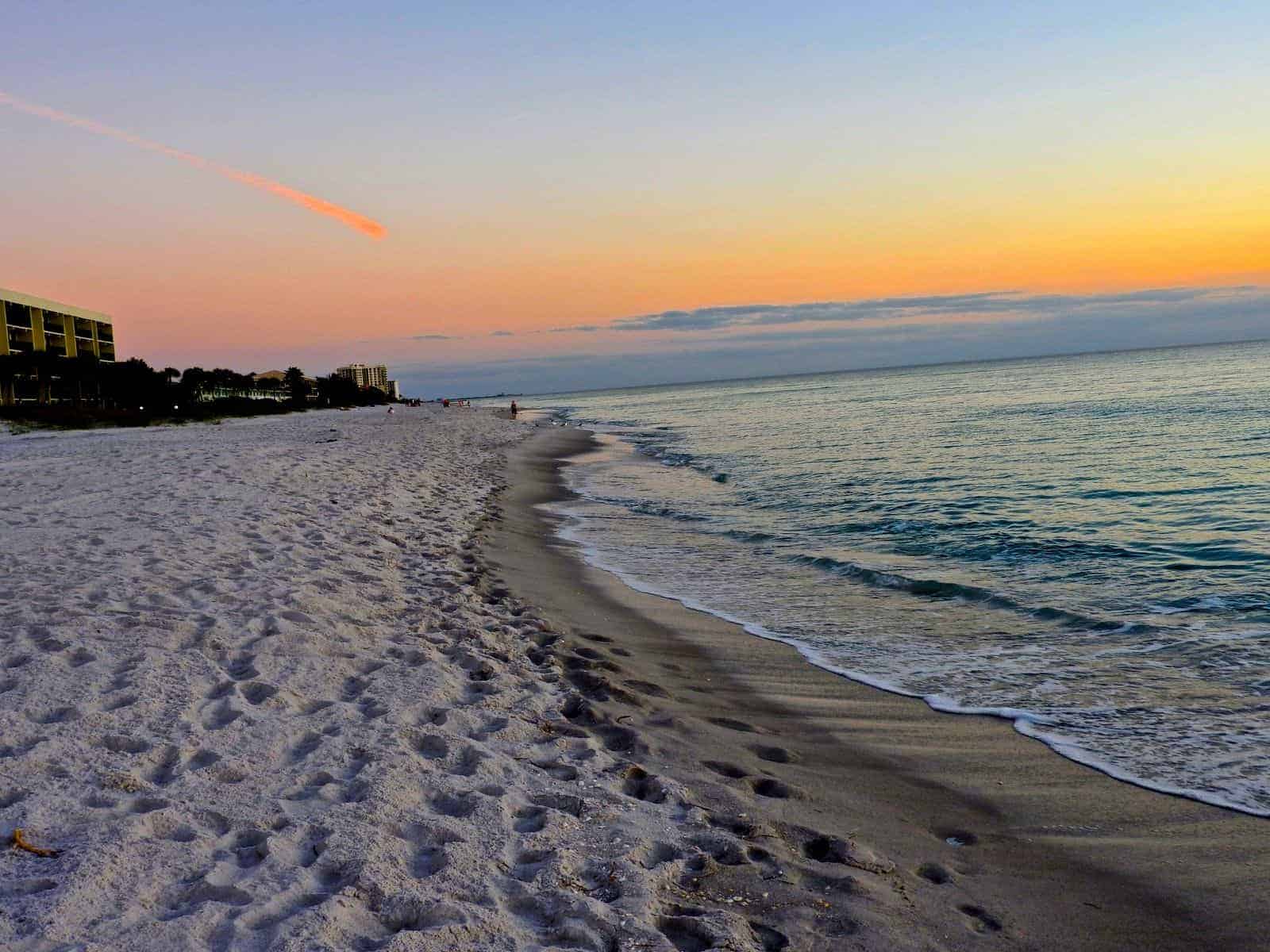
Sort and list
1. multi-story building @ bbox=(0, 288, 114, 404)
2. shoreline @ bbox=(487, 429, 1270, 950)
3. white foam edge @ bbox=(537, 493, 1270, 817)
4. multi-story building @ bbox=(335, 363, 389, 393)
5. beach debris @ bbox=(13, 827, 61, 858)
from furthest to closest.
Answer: multi-story building @ bbox=(335, 363, 389, 393)
multi-story building @ bbox=(0, 288, 114, 404)
white foam edge @ bbox=(537, 493, 1270, 817)
shoreline @ bbox=(487, 429, 1270, 950)
beach debris @ bbox=(13, 827, 61, 858)

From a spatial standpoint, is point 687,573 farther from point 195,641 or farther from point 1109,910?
point 1109,910

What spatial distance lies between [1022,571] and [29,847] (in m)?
9.34

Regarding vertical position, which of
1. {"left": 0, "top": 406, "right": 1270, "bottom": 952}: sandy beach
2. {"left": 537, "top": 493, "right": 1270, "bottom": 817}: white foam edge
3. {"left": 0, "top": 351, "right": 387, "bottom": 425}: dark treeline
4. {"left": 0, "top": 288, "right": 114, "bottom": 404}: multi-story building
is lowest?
{"left": 537, "top": 493, "right": 1270, "bottom": 817}: white foam edge

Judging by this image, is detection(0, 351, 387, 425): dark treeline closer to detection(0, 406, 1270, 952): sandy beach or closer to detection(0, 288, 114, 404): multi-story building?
detection(0, 288, 114, 404): multi-story building

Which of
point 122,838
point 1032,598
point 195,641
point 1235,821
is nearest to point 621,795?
point 122,838

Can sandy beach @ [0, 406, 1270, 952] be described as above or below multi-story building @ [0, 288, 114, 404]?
below

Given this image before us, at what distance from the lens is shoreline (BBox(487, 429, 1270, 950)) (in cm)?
334

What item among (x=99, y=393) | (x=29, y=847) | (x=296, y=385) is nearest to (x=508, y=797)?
(x=29, y=847)

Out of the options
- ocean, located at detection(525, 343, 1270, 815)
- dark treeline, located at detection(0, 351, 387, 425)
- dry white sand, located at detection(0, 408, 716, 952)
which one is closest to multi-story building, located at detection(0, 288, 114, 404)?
dark treeline, located at detection(0, 351, 387, 425)

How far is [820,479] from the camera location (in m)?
18.9

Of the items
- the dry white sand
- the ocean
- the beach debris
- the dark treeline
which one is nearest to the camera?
the dry white sand

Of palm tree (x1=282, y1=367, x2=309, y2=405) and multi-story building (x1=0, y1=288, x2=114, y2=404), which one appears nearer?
multi-story building (x1=0, y1=288, x2=114, y2=404)

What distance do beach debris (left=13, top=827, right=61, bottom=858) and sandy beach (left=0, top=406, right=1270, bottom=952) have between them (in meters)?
0.03

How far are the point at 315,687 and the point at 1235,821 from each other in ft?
16.4
